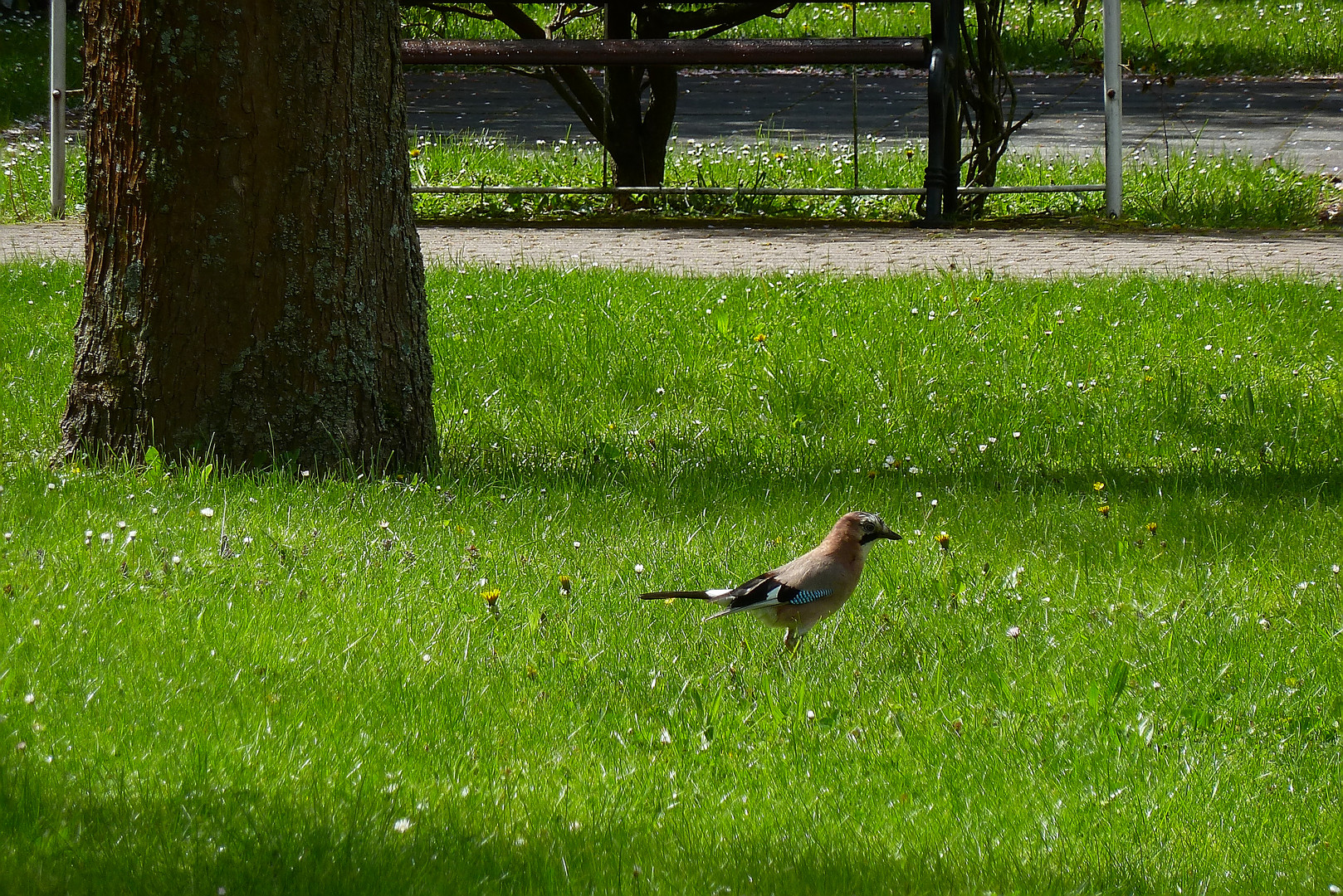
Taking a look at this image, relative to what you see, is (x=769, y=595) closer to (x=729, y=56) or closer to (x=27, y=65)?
A: (x=729, y=56)

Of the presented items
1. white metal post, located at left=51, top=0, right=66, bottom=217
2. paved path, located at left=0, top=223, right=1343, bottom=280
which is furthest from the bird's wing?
white metal post, located at left=51, top=0, right=66, bottom=217

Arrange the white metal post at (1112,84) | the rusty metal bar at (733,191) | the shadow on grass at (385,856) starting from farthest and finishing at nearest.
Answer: the rusty metal bar at (733,191), the white metal post at (1112,84), the shadow on grass at (385,856)

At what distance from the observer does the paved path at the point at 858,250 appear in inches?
365

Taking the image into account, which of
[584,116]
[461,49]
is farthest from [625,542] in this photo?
[584,116]

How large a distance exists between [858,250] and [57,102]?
5977 millimetres

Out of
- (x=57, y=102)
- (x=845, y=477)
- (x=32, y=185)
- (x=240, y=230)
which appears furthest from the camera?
(x=32, y=185)

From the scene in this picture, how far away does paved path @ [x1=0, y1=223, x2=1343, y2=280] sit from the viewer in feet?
30.4

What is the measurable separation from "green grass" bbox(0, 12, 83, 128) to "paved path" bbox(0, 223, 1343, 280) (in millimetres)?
8144

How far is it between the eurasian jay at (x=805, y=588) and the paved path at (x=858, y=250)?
17.1ft

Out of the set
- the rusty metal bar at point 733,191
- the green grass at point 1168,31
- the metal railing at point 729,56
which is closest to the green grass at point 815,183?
the rusty metal bar at point 733,191

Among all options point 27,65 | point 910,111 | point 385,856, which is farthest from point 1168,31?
point 385,856

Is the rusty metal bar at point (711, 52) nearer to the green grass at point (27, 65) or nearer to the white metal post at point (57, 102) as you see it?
the white metal post at point (57, 102)

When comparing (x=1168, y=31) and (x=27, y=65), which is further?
(x=1168, y=31)

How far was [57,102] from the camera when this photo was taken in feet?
35.6
